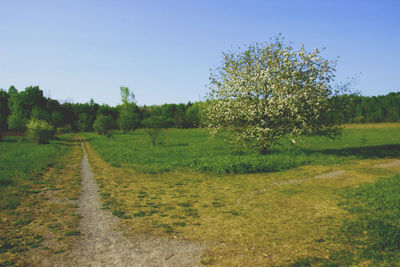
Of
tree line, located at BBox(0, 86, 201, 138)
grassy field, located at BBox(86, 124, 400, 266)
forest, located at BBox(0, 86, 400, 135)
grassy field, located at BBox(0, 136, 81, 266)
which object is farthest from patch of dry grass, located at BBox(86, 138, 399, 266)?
forest, located at BBox(0, 86, 400, 135)

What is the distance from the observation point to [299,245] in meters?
6.79

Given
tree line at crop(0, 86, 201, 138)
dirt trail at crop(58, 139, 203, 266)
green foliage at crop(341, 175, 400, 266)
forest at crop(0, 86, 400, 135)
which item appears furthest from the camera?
forest at crop(0, 86, 400, 135)

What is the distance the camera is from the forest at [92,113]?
70.0 m

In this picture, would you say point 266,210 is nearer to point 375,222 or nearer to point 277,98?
point 375,222

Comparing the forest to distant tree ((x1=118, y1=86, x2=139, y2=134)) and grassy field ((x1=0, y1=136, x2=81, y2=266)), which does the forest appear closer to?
distant tree ((x1=118, y1=86, x2=139, y2=134))

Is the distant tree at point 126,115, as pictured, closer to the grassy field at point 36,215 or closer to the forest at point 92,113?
the forest at point 92,113

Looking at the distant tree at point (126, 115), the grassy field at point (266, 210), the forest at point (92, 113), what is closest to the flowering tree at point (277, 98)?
the grassy field at point (266, 210)

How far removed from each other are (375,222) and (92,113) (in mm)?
134043

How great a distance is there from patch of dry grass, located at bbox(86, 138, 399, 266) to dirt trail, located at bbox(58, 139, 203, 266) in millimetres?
453

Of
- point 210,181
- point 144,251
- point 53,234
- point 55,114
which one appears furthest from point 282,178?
point 55,114

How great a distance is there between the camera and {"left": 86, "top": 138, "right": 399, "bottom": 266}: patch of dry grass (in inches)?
262

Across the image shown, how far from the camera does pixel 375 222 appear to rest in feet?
25.8

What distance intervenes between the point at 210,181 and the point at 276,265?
9.44 metres

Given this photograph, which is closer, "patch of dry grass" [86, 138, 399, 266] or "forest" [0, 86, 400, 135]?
"patch of dry grass" [86, 138, 399, 266]
